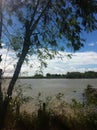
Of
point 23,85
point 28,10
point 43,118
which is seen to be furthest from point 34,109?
point 28,10

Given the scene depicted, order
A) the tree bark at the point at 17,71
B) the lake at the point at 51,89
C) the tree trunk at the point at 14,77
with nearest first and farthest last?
the tree trunk at the point at 14,77, the tree bark at the point at 17,71, the lake at the point at 51,89

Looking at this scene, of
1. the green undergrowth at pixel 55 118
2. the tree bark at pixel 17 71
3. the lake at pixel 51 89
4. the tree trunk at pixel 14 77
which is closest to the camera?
the green undergrowth at pixel 55 118

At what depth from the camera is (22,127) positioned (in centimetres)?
1158

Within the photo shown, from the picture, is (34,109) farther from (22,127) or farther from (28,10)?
(28,10)

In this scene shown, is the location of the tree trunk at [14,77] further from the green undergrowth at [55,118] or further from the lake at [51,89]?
the lake at [51,89]

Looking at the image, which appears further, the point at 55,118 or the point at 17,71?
the point at 17,71

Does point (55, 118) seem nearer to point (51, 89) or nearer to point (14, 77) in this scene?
point (14, 77)

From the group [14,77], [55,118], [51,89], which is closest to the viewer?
[55,118]

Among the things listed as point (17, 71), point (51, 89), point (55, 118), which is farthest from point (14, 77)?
point (51, 89)

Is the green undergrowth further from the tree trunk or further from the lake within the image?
the lake

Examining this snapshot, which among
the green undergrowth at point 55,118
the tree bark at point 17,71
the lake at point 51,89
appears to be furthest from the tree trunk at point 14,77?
the lake at point 51,89

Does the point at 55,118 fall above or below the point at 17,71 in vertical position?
below

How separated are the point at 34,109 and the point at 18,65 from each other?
273 cm

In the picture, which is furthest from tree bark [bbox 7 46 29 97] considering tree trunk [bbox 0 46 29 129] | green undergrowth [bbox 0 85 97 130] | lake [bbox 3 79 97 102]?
lake [bbox 3 79 97 102]
